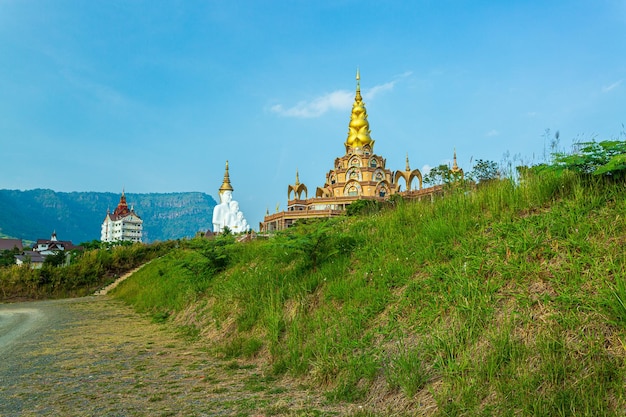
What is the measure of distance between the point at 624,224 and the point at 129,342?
8297 mm

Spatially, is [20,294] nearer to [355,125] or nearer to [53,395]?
[53,395]

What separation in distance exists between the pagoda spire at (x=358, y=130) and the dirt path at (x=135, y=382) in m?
53.2

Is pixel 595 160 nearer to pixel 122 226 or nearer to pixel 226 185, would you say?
pixel 226 185

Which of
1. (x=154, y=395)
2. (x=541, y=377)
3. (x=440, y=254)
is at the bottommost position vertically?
(x=154, y=395)

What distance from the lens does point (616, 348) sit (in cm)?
322

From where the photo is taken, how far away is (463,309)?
4.26 meters

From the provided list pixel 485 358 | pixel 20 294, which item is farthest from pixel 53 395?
pixel 20 294

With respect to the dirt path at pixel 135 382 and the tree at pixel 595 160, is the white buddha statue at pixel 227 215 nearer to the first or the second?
the dirt path at pixel 135 382

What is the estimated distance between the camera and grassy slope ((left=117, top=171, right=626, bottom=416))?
10.7 ft

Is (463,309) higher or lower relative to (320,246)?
Result: lower

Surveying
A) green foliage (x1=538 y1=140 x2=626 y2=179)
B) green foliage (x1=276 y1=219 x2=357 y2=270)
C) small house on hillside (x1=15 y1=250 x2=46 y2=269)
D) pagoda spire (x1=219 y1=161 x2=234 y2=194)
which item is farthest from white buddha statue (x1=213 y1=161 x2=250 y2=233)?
green foliage (x1=538 y1=140 x2=626 y2=179)

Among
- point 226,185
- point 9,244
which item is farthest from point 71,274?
point 9,244

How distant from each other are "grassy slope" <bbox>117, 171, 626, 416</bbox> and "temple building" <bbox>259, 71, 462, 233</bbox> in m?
41.4

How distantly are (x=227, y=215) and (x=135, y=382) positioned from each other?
47.2 metres
